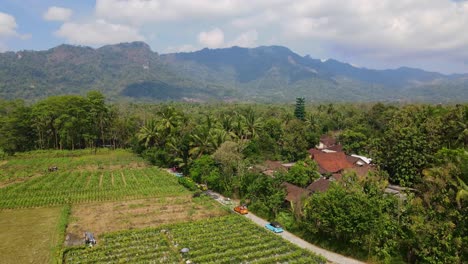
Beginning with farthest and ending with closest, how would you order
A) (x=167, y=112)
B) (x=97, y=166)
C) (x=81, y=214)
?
(x=167, y=112)
(x=97, y=166)
(x=81, y=214)

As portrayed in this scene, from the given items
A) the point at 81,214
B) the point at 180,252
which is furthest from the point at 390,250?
the point at 81,214

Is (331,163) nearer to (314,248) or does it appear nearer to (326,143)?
(314,248)

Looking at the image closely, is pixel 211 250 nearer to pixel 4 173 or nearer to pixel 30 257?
pixel 30 257

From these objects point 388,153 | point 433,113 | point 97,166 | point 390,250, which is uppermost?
point 433,113

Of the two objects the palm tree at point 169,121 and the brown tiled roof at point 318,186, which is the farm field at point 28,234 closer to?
the brown tiled roof at point 318,186

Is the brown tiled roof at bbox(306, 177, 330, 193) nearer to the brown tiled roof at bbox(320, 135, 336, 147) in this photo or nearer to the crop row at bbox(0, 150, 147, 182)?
the crop row at bbox(0, 150, 147, 182)

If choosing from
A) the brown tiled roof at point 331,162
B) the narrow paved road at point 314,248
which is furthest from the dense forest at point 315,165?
the brown tiled roof at point 331,162

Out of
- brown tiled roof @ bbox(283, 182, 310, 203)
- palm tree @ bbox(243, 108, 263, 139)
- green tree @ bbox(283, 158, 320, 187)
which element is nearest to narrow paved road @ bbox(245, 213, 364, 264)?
brown tiled roof @ bbox(283, 182, 310, 203)

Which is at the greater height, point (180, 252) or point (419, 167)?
point (419, 167)
